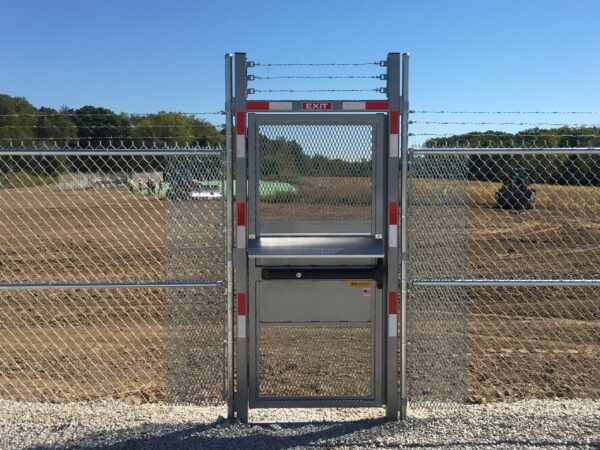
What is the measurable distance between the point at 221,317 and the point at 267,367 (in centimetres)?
50

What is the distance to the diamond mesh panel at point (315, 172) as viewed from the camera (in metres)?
4.67

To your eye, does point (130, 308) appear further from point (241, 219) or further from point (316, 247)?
point (316, 247)

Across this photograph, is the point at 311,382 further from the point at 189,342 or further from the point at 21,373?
the point at 21,373

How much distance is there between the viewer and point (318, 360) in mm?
4953

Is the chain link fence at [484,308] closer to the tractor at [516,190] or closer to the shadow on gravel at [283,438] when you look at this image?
the shadow on gravel at [283,438]

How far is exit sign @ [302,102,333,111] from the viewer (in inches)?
181

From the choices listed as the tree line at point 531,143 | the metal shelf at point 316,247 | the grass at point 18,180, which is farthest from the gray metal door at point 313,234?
the grass at point 18,180

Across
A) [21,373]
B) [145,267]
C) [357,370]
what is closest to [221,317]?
[357,370]

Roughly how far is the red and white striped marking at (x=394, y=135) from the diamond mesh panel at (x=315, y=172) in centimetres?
14

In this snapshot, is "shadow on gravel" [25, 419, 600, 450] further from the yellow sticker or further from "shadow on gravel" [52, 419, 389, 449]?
the yellow sticker

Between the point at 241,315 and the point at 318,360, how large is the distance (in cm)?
69

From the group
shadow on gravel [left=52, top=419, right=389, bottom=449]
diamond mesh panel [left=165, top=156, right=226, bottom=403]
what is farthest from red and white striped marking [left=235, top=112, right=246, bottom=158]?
shadow on gravel [left=52, top=419, right=389, bottom=449]

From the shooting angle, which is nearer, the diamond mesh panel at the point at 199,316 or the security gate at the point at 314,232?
the security gate at the point at 314,232

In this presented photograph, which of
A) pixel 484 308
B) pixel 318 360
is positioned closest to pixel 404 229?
pixel 318 360
